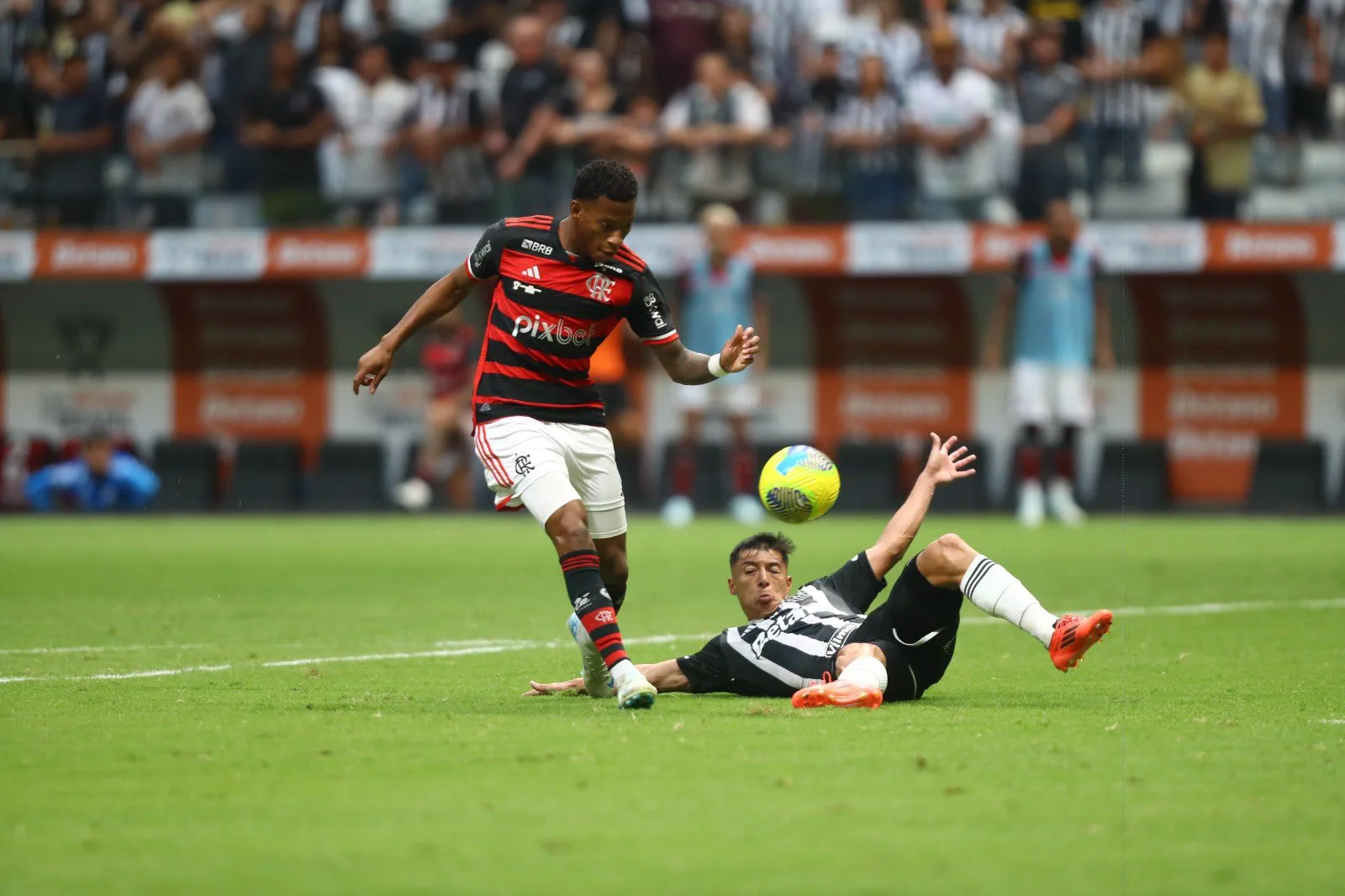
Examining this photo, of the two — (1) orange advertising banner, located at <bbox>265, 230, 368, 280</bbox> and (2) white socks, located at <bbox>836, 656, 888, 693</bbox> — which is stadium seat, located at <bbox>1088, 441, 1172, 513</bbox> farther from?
(2) white socks, located at <bbox>836, 656, 888, 693</bbox>

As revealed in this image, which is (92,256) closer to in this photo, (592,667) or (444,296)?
(444,296)

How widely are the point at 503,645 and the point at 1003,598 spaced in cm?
360

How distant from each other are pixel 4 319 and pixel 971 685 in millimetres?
20417

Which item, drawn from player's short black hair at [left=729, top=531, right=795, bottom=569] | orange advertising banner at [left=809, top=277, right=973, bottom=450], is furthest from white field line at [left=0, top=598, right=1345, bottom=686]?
orange advertising banner at [left=809, top=277, right=973, bottom=450]

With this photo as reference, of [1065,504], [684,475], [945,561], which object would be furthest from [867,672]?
[684,475]

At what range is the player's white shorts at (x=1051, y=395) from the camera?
66.7 feet

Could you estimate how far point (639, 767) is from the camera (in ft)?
20.1

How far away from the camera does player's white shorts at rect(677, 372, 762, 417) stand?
21.1m

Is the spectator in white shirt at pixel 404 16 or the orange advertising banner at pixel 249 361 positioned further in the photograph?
the orange advertising banner at pixel 249 361

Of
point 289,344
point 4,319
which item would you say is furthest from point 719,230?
point 4,319

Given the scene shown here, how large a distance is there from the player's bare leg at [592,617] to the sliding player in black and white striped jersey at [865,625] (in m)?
0.31

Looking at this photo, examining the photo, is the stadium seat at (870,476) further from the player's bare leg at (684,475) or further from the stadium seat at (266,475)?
the stadium seat at (266,475)

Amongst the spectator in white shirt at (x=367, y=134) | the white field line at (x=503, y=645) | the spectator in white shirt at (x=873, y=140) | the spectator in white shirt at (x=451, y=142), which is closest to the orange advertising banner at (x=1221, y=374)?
the spectator in white shirt at (x=873, y=140)

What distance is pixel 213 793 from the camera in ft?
18.8
